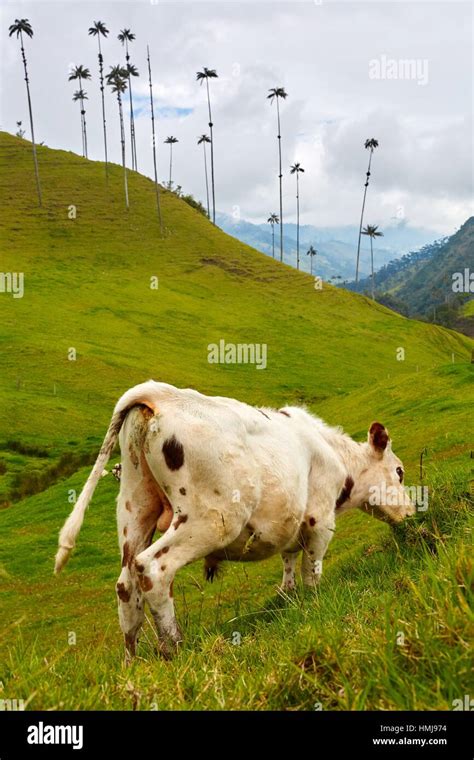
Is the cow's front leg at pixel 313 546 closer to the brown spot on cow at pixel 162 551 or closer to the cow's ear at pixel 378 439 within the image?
the cow's ear at pixel 378 439

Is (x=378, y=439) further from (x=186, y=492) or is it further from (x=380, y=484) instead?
(x=186, y=492)

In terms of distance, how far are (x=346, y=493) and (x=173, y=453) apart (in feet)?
14.3

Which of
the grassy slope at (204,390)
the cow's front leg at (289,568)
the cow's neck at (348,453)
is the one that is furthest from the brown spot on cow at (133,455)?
the cow's neck at (348,453)

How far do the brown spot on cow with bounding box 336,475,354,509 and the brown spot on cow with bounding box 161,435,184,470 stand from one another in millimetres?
4160

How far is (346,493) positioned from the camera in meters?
11.0

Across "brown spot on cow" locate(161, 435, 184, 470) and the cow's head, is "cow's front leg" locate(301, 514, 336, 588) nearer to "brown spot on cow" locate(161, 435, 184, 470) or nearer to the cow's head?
the cow's head

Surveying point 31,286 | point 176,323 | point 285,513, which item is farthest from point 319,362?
point 285,513

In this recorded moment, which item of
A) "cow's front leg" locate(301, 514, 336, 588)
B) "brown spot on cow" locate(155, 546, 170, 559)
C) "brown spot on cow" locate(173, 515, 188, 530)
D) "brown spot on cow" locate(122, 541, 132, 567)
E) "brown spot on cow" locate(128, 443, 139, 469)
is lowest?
"cow's front leg" locate(301, 514, 336, 588)

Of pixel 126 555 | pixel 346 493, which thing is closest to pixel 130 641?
pixel 126 555

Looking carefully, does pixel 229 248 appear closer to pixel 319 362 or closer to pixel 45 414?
pixel 319 362

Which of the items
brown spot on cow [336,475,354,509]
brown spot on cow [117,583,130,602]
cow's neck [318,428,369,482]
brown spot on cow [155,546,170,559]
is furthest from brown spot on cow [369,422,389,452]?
brown spot on cow [117,583,130,602]

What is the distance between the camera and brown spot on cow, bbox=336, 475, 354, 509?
428 inches

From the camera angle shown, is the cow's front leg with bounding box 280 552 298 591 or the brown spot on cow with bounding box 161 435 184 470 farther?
the cow's front leg with bounding box 280 552 298 591
